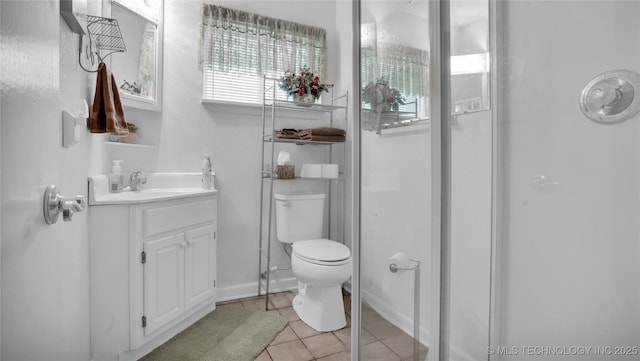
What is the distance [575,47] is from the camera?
0.72 metres

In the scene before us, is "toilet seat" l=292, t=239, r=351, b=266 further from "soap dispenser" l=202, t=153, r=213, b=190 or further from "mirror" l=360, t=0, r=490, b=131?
"mirror" l=360, t=0, r=490, b=131

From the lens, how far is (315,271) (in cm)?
195

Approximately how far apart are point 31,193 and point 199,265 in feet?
4.65

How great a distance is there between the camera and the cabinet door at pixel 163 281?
1.66m

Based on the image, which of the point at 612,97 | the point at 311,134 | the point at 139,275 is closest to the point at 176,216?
the point at 139,275

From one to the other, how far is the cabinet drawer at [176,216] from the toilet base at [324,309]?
83cm

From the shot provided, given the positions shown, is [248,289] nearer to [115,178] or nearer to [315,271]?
[315,271]

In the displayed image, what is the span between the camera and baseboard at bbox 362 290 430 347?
89 cm

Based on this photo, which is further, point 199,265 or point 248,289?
point 248,289

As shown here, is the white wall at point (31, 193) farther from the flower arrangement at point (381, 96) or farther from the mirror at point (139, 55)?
the mirror at point (139, 55)

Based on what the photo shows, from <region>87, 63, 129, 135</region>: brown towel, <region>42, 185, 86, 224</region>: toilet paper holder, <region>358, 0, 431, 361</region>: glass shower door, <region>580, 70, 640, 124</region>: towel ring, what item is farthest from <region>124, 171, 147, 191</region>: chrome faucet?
<region>580, 70, 640, 124</region>: towel ring

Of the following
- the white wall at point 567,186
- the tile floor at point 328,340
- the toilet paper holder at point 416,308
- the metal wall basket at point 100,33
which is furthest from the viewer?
the metal wall basket at point 100,33

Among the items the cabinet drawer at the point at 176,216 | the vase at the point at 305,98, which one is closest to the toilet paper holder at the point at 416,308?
the cabinet drawer at the point at 176,216

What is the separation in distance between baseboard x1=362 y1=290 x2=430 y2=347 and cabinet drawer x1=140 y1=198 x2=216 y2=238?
116 centimetres
